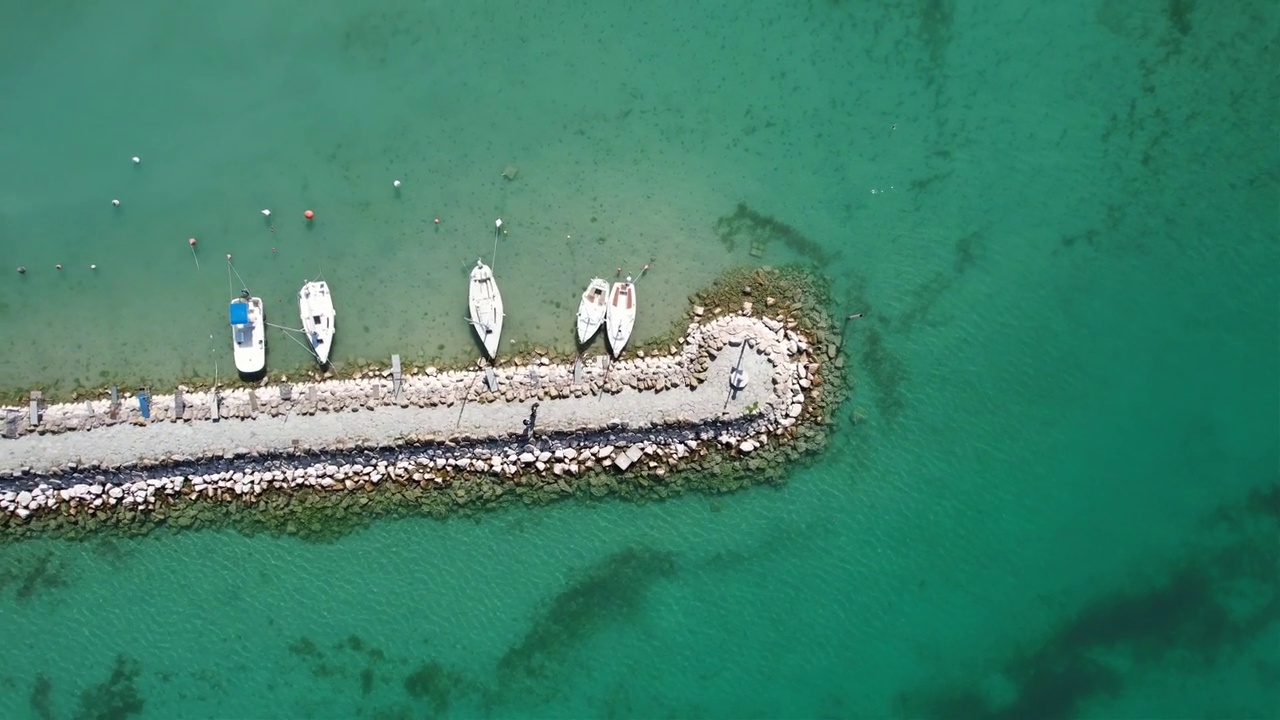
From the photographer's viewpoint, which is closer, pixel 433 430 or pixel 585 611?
pixel 433 430

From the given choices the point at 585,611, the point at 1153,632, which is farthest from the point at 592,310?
the point at 1153,632

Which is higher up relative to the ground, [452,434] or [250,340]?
[250,340]

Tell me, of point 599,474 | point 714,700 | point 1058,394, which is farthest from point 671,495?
point 1058,394

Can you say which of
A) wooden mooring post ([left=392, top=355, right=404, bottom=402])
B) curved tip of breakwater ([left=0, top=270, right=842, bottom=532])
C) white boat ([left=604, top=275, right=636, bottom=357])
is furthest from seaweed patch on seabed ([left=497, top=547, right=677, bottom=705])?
wooden mooring post ([left=392, top=355, right=404, bottom=402])

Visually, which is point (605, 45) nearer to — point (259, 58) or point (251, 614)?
point (259, 58)

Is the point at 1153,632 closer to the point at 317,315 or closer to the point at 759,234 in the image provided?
the point at 759,234

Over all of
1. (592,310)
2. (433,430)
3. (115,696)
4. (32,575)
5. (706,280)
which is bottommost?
(115,696)

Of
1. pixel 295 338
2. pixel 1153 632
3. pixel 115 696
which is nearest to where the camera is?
pixel 295 338

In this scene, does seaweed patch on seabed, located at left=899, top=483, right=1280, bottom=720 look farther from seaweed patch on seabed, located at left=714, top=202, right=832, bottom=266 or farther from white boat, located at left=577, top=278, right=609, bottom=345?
white boat, located at left=577, top=278, right=609, bottom=345

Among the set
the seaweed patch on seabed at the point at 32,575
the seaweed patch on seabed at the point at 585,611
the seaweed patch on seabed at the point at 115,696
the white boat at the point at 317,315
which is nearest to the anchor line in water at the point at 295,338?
the white boat at the point at 317,315
